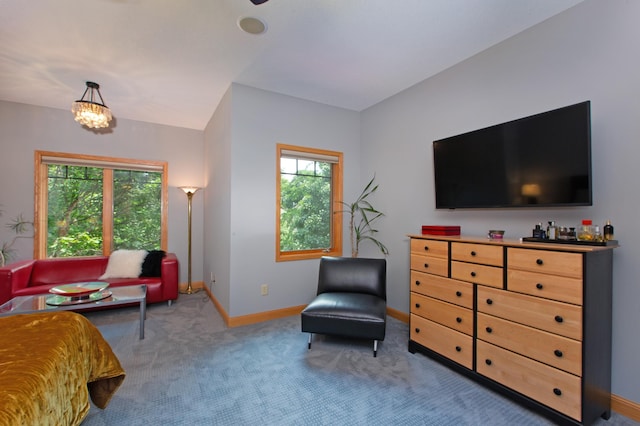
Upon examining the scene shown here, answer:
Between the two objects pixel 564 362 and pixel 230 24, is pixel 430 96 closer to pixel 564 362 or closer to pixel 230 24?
pixel 230 24

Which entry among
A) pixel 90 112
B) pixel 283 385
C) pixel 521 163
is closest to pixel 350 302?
pixel 283 385

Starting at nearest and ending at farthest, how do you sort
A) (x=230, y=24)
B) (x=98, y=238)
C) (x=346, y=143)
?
1. (x=230, y=24)
2. (x=346, y=143)
3. (x=98, y=238)

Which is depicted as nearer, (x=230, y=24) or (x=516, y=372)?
(x=516, y=372)

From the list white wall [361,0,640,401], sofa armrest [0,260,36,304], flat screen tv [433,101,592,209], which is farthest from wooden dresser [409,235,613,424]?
sofa armrest [0,260,36,304]

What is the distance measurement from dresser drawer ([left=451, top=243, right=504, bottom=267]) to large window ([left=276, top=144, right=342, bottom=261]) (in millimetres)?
1826

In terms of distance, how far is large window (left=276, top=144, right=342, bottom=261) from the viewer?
3514 mm

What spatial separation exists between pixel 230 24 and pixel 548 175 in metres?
2.60

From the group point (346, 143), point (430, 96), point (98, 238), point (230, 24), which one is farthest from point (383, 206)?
point (98, 238)

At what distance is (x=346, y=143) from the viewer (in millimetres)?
3877

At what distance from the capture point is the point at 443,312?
229cm

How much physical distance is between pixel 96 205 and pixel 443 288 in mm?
4799

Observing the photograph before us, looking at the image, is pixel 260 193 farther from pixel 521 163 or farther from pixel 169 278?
pixel 521 163

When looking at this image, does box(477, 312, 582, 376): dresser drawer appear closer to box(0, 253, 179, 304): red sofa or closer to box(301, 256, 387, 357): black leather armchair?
box(301, 256, 387, 357): black leather armchair

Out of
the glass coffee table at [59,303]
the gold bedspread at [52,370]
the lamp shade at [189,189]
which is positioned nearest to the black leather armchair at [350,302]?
the gold bedspread at [52,370]
